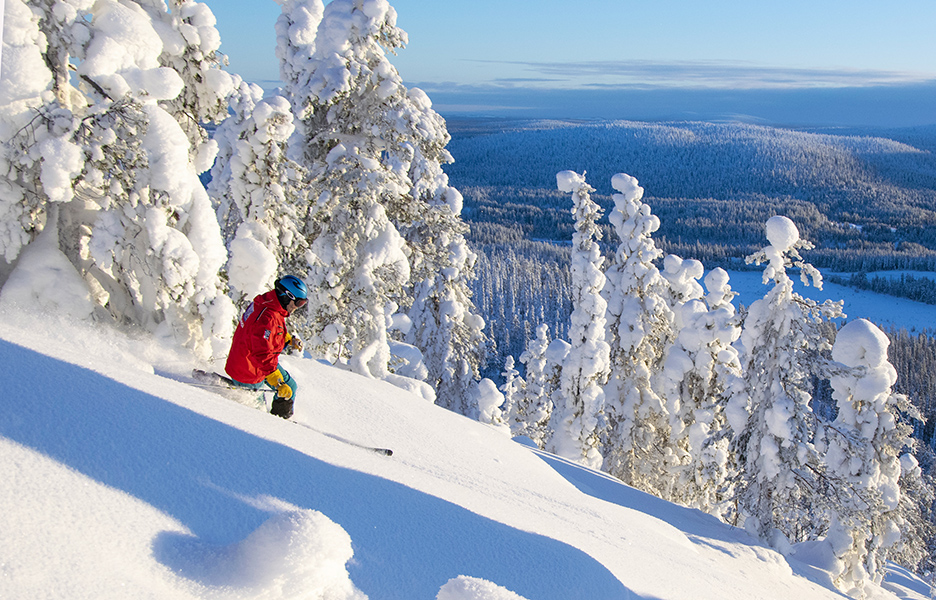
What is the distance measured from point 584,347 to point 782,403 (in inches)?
236

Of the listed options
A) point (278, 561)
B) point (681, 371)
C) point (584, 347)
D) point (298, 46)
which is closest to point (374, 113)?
point (298, 46)

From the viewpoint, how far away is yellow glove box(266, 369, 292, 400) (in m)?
5.57

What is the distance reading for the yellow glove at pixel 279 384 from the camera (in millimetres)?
5574

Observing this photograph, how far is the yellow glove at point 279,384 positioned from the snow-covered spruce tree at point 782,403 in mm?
9342

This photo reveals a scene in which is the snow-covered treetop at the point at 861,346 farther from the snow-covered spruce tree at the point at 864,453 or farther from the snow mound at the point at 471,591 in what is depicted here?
the snow mound at the point at 471,591

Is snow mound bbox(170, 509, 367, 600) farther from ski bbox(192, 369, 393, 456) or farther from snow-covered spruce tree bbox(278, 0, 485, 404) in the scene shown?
snow-covered spruce tree bbox(278, 0, 485, 404)

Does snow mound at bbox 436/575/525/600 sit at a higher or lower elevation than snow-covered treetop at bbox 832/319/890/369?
higher

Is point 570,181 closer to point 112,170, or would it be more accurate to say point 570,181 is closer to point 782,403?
point 782,403

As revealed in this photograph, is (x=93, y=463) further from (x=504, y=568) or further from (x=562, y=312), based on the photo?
(x=562, y=312)

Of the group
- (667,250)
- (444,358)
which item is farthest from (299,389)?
(667,250)

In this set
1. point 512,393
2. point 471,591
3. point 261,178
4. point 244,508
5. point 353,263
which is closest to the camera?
point 471,591

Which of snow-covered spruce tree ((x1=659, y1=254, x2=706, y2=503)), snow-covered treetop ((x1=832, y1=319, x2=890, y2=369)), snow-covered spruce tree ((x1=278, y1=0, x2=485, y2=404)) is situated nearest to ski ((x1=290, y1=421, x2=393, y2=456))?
snow-covered spruce tree ((x1=278, y1=0, x2=485, y2=404))

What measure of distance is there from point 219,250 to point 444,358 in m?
9.04

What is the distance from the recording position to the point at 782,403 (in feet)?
35.8
